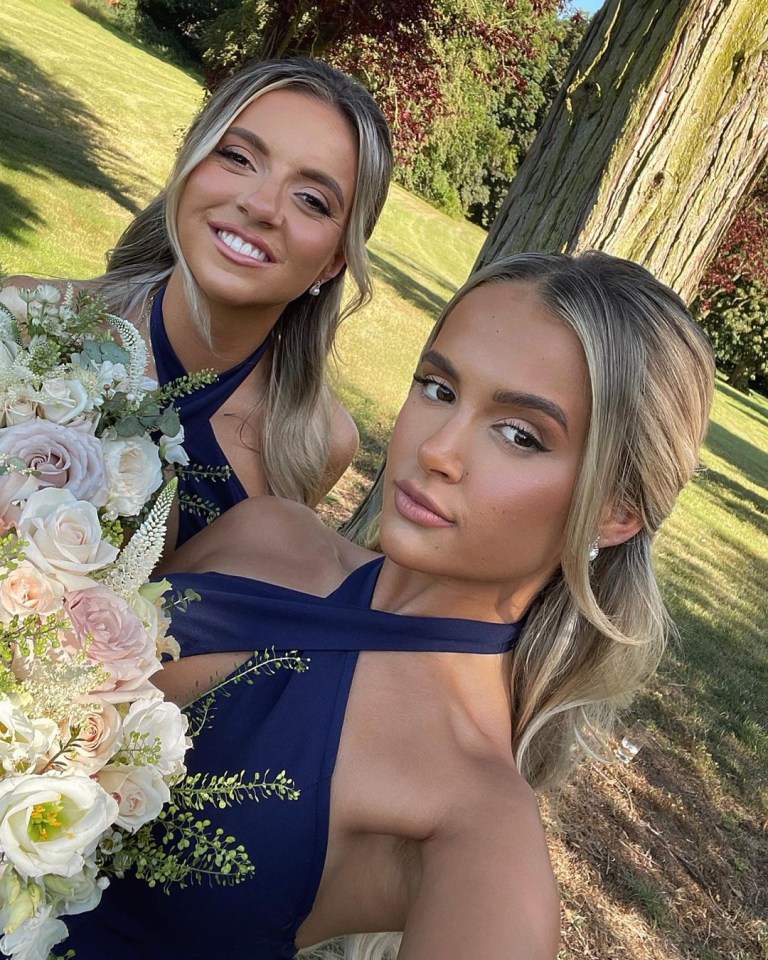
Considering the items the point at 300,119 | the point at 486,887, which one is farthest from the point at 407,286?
the point at 486,887

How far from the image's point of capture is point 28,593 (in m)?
1.51

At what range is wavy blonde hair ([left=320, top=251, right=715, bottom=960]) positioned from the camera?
198cm

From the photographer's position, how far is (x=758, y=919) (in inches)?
171

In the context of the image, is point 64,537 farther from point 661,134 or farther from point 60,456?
point 661,134

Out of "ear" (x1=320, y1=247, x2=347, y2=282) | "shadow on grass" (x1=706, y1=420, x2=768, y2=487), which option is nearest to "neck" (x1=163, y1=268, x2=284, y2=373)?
"ear" (x1=320, y1=247, x2=347, y2=282)

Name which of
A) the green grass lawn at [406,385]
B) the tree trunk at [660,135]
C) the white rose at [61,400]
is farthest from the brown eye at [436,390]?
the green grass lawn at [406,385]

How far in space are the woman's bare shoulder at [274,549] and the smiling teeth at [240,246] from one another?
2.72ft

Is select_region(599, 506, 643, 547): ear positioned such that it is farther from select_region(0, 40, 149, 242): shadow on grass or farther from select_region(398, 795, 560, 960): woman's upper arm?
select_region(0, 40, 149, 242): shadow on grass

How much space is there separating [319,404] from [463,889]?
238 centimetres

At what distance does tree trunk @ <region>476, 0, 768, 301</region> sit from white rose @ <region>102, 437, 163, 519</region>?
209cm

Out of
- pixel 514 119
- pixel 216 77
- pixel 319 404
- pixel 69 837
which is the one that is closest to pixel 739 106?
pixel 319 404

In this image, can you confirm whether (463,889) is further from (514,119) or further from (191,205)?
(514,119)

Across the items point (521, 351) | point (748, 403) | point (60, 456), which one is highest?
point (521, 351)

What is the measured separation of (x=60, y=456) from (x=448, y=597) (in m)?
0.92
